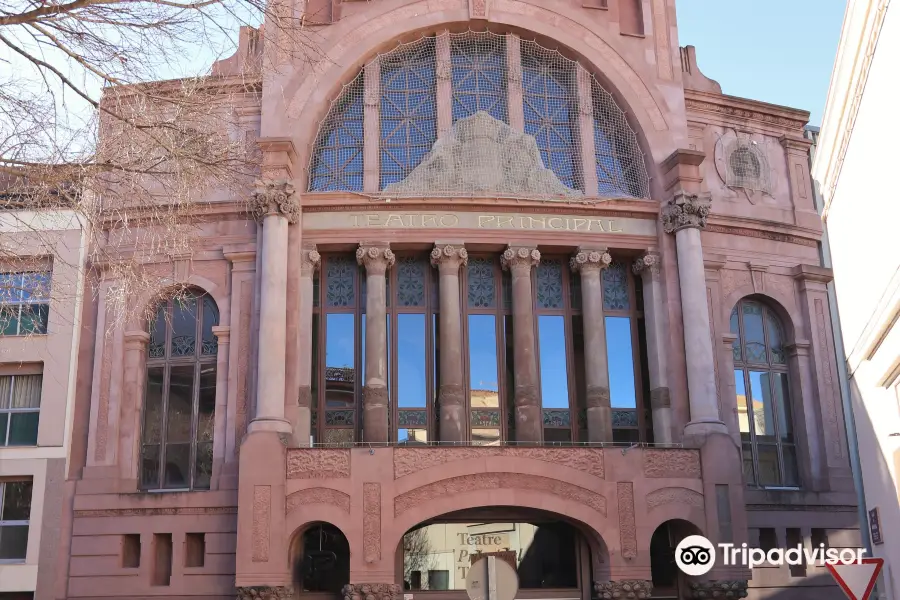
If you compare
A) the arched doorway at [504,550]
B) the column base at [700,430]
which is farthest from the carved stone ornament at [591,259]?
the arched doorway at [504,550]

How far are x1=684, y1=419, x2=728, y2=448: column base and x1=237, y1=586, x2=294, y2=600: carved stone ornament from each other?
29.9 ft

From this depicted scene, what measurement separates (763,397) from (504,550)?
779 cm

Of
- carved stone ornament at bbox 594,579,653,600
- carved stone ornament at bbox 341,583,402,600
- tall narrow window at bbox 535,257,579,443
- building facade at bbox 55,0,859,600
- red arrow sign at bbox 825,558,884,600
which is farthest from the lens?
tall narrow window at bbox 535,257,579,443

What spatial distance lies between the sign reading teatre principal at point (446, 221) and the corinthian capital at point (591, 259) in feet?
1.74

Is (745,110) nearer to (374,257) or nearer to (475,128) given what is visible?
(475,128)

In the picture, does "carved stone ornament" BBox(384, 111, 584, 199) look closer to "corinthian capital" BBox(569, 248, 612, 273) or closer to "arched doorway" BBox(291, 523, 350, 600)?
"corinthian capital" BBox(569, 248, 612, 273)

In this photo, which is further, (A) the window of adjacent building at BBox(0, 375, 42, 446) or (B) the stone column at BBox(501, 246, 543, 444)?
(A) the window of adjacent building at BBox(0, 375, 42, 446)

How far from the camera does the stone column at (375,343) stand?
22.7 m

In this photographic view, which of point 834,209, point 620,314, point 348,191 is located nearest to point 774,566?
point 620,314

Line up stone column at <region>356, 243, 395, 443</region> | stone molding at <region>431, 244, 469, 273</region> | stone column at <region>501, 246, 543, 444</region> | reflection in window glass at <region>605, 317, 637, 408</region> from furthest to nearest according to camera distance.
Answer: reflection in window glass at <region>605, 317, 637, 408</region>, stone molding at <region>431, 244, 469, 273</region>, stone column at <region>501, 246, 543, 444</region>, stone column at <region>356, 243, 395, 443</region>

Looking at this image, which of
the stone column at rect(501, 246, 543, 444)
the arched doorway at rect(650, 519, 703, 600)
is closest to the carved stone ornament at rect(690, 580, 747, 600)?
the arched doorway at rect(650, 519, 703, 600)

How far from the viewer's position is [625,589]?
2111cm

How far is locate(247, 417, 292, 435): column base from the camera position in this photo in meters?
21.6

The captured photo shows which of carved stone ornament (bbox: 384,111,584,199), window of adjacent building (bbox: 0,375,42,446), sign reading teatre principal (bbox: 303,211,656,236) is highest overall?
carved stone ornament (bbox: 384,111,584,199)
